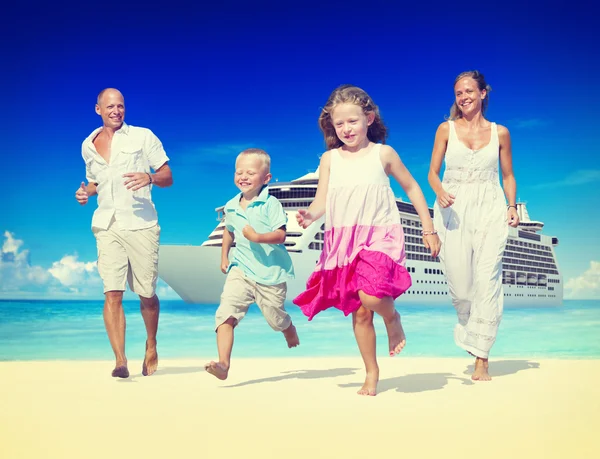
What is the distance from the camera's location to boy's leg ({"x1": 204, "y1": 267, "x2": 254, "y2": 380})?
3.57m

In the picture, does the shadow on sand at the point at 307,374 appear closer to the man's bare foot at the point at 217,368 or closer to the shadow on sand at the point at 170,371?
the man's bare foot at the point at 217,368

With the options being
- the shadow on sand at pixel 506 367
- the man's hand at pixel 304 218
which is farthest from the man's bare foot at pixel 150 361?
the shadow on sand at pixel 506 367

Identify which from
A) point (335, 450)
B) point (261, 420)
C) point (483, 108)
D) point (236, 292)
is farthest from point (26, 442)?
point (483, 108)

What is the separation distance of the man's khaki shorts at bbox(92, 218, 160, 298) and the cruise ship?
20536 millimetres

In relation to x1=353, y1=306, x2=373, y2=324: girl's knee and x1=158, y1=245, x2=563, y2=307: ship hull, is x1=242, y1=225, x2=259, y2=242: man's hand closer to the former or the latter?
x1=353, y1=306, x2=373, y2=324: girl's knee

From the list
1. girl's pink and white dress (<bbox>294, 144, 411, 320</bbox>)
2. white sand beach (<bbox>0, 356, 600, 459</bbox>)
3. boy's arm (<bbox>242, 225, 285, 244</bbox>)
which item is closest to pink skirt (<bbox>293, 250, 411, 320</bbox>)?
girl's pink and white dress (<bbox>294, 144, 411, 320</bbox>)

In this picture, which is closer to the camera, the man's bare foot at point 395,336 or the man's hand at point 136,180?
the man's bare foot at point 395,336

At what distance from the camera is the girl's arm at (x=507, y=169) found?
13.5 ft

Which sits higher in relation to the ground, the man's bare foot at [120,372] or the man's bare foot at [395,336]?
the man's bare foot at [395,336]

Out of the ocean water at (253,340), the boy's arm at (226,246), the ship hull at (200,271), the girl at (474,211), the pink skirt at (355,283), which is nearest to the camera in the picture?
the pink skirt at (355,283)

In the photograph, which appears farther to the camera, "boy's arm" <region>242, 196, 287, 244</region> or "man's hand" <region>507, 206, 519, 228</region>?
"man's hand" <region>507, 206, 519, 228</region>

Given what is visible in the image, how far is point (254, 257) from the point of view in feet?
12.3

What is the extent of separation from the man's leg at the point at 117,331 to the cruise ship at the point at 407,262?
2062 cm

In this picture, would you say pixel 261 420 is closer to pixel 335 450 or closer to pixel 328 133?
pixel 335 450
